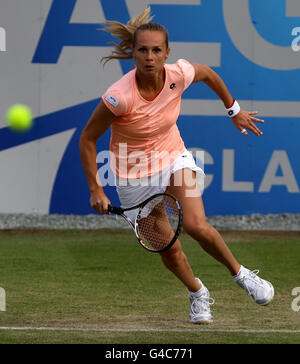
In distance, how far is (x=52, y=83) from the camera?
392 inches

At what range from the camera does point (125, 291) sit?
6.46m

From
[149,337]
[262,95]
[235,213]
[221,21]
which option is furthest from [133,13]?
[149,337]

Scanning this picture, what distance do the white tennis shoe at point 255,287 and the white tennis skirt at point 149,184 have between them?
664 millimetres

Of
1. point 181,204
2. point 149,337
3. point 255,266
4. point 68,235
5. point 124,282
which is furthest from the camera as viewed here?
point 68,235

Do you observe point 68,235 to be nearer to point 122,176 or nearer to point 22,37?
point 22,37

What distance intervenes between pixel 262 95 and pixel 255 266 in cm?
288

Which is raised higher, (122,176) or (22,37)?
(22,37)

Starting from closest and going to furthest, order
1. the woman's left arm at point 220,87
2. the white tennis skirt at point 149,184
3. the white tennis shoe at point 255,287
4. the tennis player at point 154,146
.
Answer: the tennis player at point 154,146, the white tennis shoe at point 255,287, the white tennis skirt at point 149,184, the woman's left arm at point 220,87

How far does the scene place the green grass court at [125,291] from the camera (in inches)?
196

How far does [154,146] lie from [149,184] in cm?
24

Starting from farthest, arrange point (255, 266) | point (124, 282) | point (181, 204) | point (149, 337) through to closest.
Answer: point (255, 266) < point (124, 282) < point (181, 204) < point (149, 337)

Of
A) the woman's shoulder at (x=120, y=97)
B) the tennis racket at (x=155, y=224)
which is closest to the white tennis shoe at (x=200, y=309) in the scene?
the tennis racket at (x=155, y=224)

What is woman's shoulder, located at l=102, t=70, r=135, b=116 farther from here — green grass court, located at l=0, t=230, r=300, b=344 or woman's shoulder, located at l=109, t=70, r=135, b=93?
green grass court, located at l=0, t=230, r=300, b=344

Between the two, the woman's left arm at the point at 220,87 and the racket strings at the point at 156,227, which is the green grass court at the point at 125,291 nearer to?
the racket strings at the point at 156,227
